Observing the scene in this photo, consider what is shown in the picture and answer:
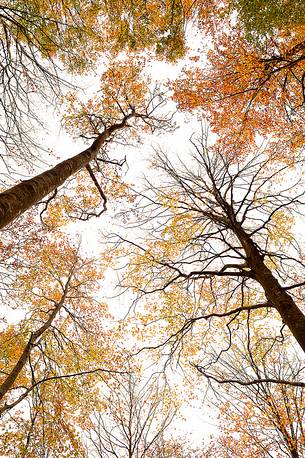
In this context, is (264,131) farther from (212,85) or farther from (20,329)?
(20,329)

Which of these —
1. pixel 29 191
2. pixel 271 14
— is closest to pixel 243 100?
pixel 271 14

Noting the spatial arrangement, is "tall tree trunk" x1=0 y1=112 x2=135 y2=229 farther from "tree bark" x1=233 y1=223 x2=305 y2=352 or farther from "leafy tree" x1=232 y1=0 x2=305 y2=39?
"leafy tree" x1=232 y1=0 x2=305 y2=39

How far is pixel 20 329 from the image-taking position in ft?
24.6

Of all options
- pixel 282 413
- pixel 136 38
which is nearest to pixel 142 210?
pixel 136 38

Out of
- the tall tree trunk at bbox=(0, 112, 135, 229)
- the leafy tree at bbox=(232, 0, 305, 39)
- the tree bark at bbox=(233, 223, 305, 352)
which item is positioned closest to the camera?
the tall tree trunk at bbox=(0, 112, 135, 229)

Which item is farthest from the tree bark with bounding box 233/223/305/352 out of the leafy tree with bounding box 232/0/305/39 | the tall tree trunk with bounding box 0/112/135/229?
the leafy tree with bounding box 232/0/305/39

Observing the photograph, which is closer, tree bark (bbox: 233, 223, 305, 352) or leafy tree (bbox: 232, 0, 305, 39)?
tree bark (bbox: 233, 223, 305, 352)

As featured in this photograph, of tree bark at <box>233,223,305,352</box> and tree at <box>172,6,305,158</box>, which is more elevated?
tree at <box>172,6,305,158</box>

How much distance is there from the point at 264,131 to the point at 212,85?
1.72 metres

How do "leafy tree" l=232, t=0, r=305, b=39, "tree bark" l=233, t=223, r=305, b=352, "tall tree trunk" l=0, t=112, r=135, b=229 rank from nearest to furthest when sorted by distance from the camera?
1. "tall tree trunk" l=0, t=112, r=135, b=229
2. "tree bark" l=233, t=223, r=305, b=352
3. "leafy tree" l=232, t=0, r=305, b=39

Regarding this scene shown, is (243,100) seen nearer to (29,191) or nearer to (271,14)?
(271,14)

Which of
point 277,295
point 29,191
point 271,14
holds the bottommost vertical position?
point 29,191

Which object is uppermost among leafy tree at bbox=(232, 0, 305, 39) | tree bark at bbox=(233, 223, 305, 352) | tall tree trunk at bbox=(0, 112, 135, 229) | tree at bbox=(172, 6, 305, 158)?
tree at bbox=(172, 6, 305, 158)

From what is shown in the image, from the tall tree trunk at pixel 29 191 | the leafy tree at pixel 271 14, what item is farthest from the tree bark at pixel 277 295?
the leafy tree at pixel 271 14
